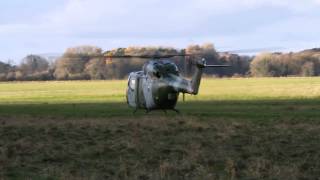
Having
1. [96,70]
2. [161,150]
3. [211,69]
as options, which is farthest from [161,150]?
[96,70]

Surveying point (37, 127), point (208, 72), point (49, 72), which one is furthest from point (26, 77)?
point (37, 127)

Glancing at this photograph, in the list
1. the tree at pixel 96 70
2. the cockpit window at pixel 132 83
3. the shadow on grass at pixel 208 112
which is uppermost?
the cockpit window at pixel 132 83

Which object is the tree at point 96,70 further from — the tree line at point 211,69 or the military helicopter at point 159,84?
the military helicopter at point 159,84

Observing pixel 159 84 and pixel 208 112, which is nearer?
pixel 159 84

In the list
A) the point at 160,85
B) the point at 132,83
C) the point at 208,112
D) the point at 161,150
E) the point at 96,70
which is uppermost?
the point at 160,85

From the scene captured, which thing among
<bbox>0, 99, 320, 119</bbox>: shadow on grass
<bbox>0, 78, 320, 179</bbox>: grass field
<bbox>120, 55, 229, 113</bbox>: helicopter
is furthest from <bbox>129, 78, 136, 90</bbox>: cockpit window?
<bbox>0, 78, 320, 179</bbox>: grass field

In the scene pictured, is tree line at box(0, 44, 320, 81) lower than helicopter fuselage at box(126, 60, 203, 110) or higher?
lower

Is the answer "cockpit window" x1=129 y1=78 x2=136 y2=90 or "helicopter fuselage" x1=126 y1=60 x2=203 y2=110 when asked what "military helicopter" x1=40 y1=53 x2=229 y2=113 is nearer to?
"helicopter fuselage" x1=126 y1=60 x2=203 y2=110

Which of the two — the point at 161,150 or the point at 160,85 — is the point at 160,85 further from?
the point at 161,150

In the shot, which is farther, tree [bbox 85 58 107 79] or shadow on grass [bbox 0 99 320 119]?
tree [bbox 85 58 107 79]

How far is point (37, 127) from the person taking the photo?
980 inches

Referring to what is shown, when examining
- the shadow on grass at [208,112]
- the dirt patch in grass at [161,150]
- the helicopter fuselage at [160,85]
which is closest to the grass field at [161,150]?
the dirt patch in grass at [161,150]

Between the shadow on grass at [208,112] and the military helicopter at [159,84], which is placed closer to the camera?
the shadow on grass at [208,112]

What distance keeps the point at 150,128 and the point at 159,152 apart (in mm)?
6686
